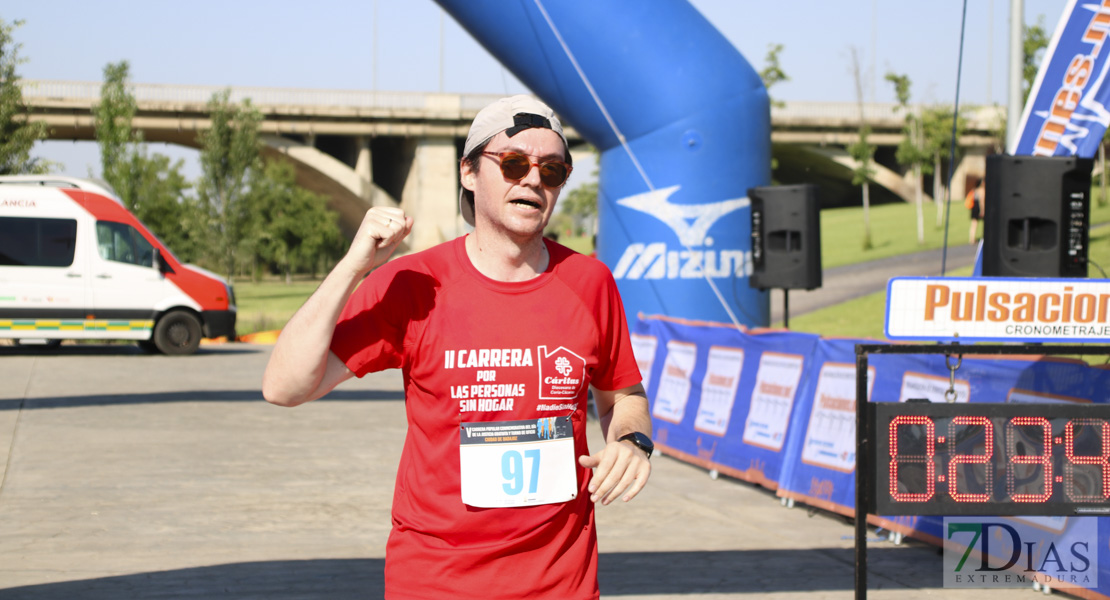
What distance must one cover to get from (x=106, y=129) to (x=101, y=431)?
23.5m

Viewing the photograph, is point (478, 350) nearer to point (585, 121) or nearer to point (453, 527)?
point (453, 527)

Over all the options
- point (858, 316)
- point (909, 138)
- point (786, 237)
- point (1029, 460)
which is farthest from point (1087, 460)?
point (909, 138)

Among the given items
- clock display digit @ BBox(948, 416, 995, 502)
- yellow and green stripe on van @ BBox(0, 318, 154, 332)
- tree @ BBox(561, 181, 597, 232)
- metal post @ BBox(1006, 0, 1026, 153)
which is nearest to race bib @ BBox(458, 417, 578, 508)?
clock display digit @ BBox(948, 416, 995, 502)

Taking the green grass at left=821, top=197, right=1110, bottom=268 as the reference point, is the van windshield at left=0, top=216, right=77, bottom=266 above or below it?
below

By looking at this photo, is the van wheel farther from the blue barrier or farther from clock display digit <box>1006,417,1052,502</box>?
clock display digit <box>1006,417,1052,502</box>

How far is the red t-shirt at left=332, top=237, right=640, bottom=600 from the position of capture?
269cm

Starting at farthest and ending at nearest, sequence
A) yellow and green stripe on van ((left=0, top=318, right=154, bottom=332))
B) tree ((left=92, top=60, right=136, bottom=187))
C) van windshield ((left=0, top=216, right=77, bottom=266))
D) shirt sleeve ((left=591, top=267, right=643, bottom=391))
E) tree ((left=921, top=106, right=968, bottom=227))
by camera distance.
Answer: tree ((left=921, top=106, right=968, bottom=227)) → tree ((left=92, top=60, right=136, bottom=187)) → van windshield ((left=0, top=216, right=77, bottom=266)) → yellow and green stripe on van ((left=0, top=318, right=154, bottom=332)) → shirt sleeve ((left=591, top=267, right=643, bottom=391))

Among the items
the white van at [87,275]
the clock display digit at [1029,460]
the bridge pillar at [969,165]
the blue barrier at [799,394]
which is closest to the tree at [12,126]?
the white van at [87,275]

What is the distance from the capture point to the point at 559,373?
108 inches

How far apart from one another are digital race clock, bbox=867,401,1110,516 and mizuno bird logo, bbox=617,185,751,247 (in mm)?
7134

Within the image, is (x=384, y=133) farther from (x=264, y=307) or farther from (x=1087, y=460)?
(x=1087, y=460)

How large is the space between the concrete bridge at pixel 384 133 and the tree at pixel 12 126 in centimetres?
1375

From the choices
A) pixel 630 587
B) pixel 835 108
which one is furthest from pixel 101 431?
pixel 835 108

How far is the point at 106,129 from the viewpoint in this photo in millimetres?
32031
